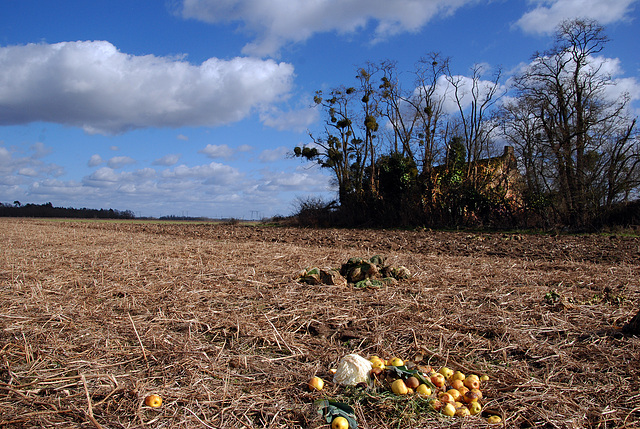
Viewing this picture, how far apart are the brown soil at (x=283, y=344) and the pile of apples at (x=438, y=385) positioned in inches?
3.6

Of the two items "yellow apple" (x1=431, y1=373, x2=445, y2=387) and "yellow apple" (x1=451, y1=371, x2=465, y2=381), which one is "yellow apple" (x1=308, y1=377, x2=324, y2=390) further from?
"yellow apple" (x1=451, y1=371, x2=465, y2=381)

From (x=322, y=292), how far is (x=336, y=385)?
7.84ft

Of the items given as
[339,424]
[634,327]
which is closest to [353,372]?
[339,424]

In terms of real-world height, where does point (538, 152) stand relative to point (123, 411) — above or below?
above

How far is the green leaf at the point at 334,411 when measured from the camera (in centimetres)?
237

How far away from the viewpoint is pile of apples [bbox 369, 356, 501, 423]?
8.42 ft

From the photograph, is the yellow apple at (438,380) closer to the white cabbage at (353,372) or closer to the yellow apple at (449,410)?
the yellow apple at (449,410)

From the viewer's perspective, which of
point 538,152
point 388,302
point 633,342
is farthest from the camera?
point 538,152

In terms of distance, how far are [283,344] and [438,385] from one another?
1.42 m

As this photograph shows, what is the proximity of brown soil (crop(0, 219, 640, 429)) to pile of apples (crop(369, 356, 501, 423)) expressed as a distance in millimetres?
90

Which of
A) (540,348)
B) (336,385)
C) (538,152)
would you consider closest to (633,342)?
(540,348)

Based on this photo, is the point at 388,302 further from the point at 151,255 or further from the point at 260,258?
the point at 151,255

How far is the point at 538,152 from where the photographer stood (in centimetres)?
2158

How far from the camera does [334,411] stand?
241 cm
